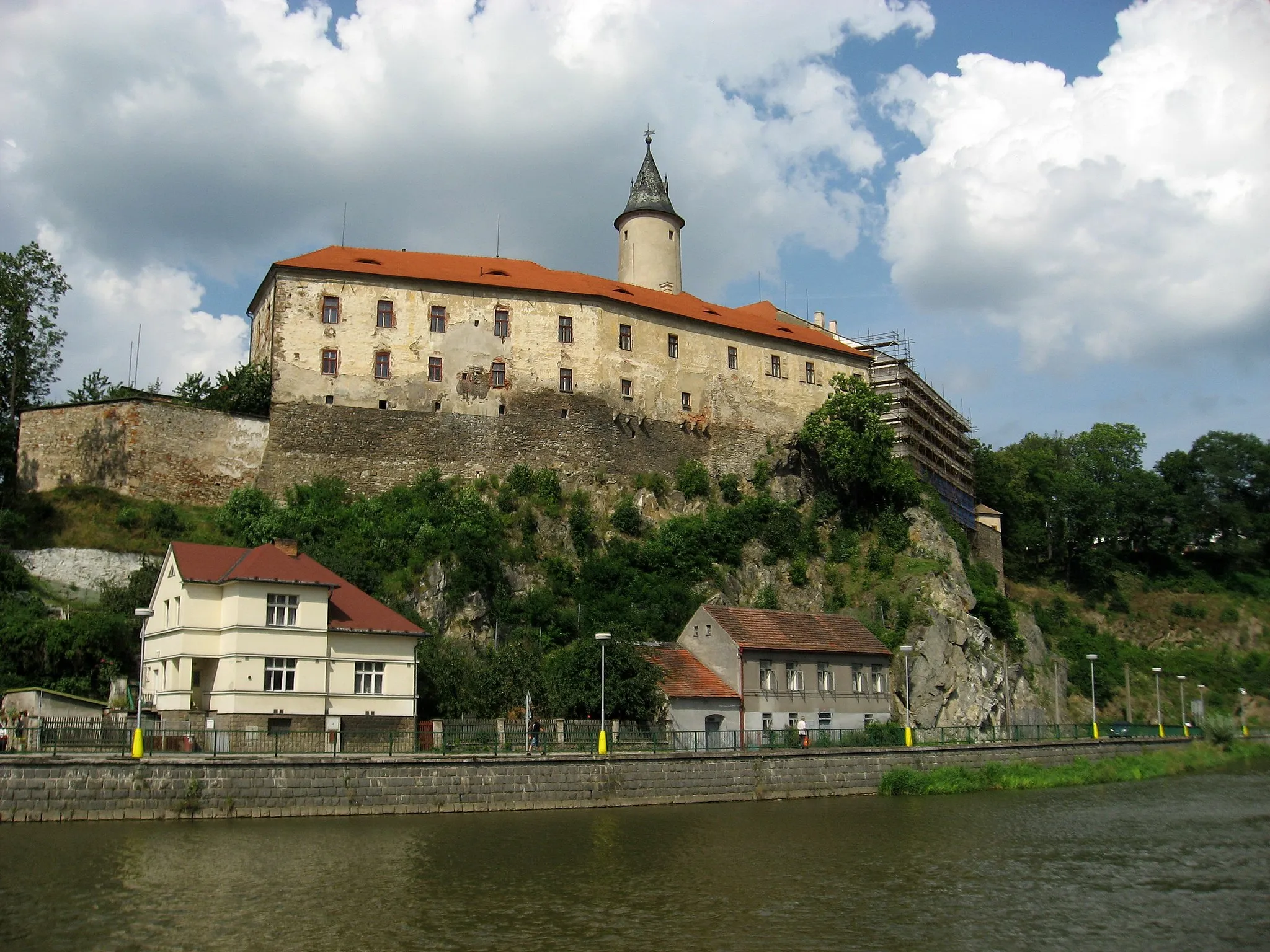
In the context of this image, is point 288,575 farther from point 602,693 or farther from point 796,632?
point 796,632

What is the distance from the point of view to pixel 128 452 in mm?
52906

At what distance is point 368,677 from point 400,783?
9501 mm

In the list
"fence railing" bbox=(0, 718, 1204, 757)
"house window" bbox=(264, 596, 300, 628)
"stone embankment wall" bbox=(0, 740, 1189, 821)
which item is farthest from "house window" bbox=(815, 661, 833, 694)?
"house window" bbox=(264, 596, 300, 628)

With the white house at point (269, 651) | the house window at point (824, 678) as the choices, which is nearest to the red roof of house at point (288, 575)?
the white house at point (269, 651)

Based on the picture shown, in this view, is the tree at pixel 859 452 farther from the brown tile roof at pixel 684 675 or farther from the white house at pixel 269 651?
the white house at pixel 269 651

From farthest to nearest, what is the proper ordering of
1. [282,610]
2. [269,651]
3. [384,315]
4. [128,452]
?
[384,315] → [128,452] → [282,610] → [269,651]

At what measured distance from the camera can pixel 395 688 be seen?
1608 inches

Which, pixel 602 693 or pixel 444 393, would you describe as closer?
pixel 602 693

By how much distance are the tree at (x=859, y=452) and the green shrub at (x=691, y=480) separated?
257 inches

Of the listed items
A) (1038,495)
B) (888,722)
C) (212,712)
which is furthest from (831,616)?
(1038,495)

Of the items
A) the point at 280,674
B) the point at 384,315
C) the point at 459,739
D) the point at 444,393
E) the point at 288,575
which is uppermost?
the point at 384,315

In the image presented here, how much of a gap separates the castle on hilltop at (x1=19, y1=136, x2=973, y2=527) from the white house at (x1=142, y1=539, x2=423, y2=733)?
1485cm

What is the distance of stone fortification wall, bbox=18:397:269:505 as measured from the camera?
5275cm

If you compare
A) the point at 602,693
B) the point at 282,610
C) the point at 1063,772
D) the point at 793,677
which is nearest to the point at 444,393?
the point at 282,610
